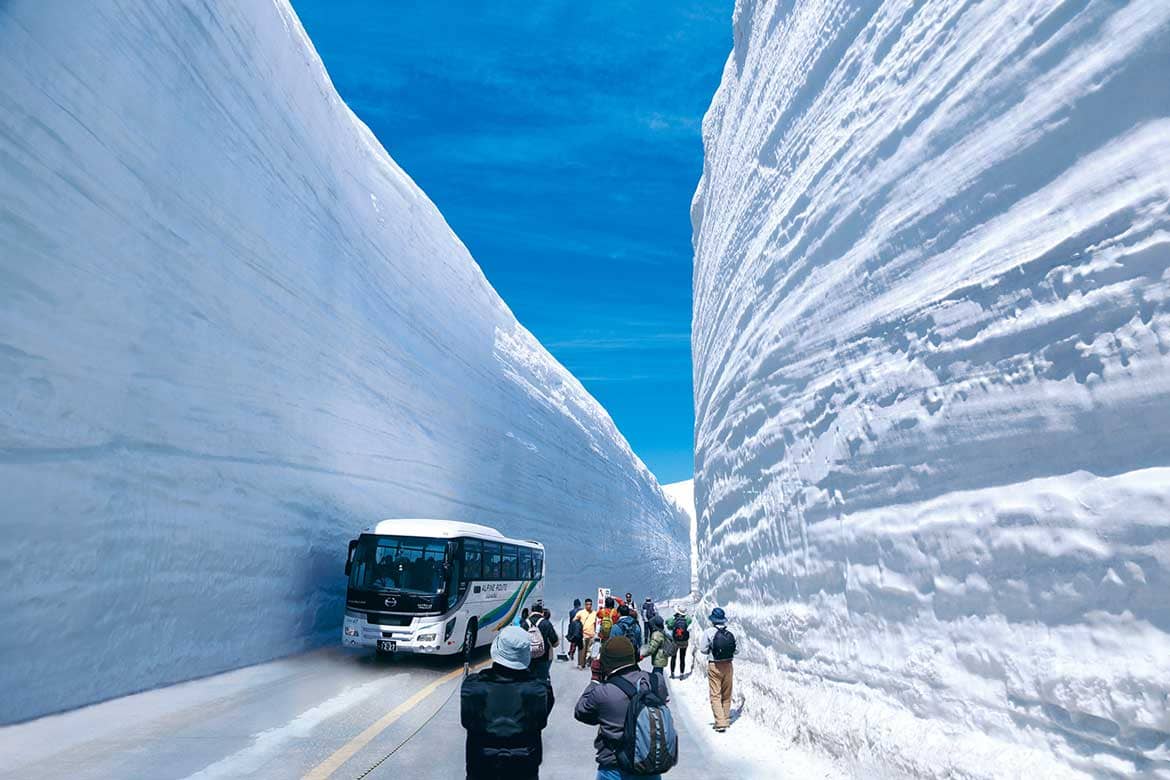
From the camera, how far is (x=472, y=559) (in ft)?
42.0

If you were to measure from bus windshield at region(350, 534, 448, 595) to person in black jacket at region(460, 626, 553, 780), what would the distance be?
8.64m

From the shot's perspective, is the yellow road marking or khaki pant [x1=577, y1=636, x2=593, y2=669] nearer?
the yellow road marking

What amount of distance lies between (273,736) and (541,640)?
231 centimetres

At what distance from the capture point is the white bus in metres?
11.3

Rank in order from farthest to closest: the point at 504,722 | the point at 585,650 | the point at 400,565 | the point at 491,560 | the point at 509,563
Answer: the point at 509,563 < the point at 491,560 < the point at 585,650 < the point at 400,565 < the point at 504,722

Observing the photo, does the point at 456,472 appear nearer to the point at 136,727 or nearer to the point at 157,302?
the point at 157,302

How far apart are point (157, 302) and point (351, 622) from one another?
5.33 metres

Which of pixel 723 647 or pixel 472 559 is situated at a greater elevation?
pixel 472 559

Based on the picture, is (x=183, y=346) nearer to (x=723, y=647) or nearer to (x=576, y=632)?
(x=723, y=647)

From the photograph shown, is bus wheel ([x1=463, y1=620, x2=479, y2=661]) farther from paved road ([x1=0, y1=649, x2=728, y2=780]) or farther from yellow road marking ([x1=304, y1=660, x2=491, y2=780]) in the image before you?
paved road ([x1=0, y1=649, x2=728, y2=780])

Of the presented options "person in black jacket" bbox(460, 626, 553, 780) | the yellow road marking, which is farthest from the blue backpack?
the yellow road marking

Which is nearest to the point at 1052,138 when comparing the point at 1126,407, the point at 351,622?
the point at 1126,407

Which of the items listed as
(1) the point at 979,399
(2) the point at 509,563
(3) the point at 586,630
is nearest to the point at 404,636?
(3) the point at 586,630

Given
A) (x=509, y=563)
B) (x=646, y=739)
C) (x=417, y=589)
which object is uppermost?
(x=509, y=563)
